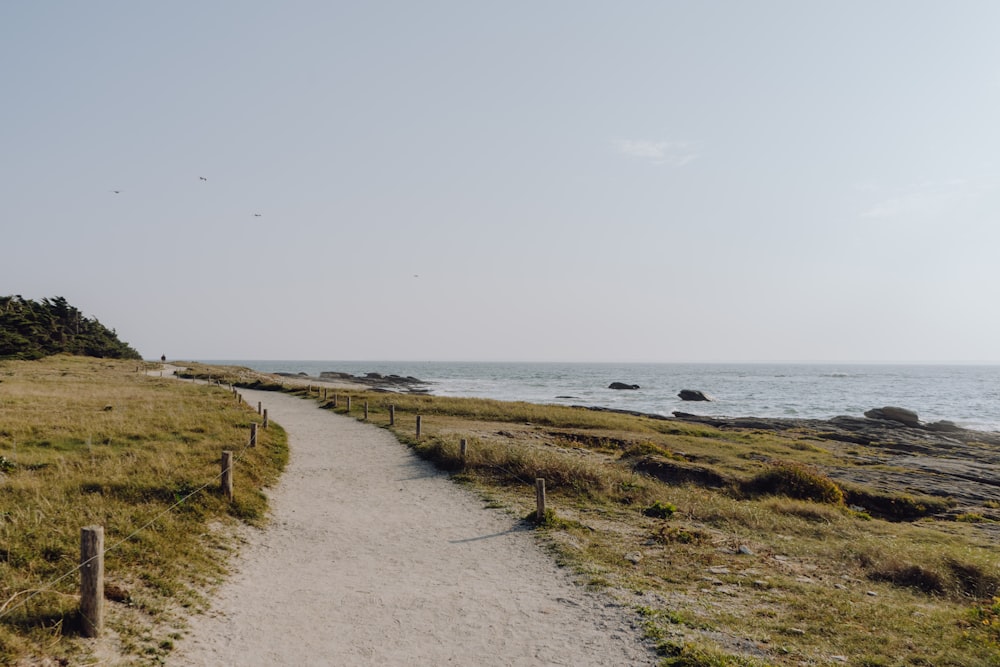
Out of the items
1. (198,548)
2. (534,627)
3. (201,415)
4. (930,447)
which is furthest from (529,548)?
(930,447)

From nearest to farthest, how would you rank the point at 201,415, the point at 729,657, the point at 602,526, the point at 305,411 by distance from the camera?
1. the point at 729,657
2. the point at 602,526
3. the point at 201,415
4. the point at 305,411

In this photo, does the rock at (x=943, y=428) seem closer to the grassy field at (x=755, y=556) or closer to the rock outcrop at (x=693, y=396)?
the rock outcrop at (x=693, y=396)

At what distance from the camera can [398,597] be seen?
10352mm

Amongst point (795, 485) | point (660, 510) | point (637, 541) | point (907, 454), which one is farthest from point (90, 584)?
point (907, 454)

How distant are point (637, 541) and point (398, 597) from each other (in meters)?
6.32

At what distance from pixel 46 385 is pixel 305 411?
21100 millimetres

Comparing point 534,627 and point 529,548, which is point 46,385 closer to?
point 529,548

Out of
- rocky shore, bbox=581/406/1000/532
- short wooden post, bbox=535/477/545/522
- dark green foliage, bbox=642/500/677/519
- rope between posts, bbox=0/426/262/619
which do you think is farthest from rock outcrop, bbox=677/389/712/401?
rope between posts, bbox=0/426/262/619

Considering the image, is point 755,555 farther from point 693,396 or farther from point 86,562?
point 693,396

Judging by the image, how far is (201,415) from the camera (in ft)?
94.2

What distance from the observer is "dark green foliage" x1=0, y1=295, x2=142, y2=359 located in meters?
66.1

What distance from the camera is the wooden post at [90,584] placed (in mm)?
7398

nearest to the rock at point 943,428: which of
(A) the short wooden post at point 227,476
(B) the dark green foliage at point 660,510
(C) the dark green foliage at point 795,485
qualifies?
(C) the dark green foliage at point 795,485

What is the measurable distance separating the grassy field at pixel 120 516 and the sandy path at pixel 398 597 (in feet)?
2.32
